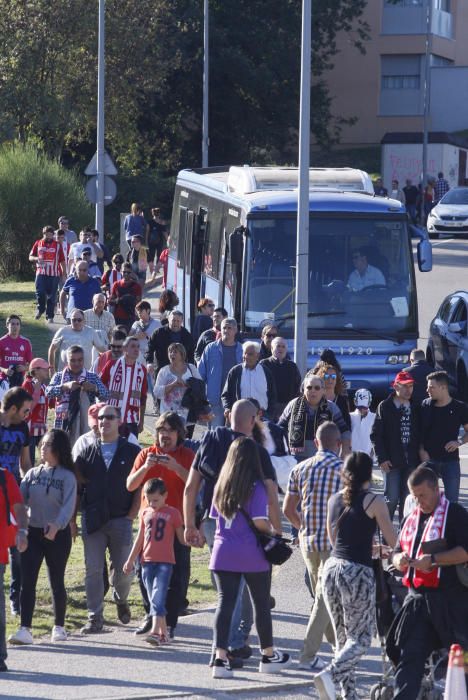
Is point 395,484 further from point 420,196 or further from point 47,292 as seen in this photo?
point 420,196

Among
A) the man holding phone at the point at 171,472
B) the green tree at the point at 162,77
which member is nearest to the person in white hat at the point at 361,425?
the man holding phone at the point at 171,472

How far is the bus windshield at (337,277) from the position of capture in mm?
18344

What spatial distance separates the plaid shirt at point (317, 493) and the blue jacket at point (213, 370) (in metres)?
6.24

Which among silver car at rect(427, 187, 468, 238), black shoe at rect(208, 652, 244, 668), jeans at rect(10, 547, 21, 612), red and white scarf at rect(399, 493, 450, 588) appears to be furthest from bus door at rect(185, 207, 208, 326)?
silver car at rect(427, 187, 468, 238)

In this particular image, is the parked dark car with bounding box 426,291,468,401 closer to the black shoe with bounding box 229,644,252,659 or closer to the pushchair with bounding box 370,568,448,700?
the black shoe with bounding box 229,644,252,659

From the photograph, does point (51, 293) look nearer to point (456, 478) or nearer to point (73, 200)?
point (73, 200)

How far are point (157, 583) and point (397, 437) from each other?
3.70m

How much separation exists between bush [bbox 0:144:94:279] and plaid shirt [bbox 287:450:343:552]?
27.5 meters

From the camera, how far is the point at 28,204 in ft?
119

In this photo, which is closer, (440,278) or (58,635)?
(58,635)

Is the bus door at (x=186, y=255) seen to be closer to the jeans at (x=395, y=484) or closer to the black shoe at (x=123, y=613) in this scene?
the jeans at (x=395, y=484)

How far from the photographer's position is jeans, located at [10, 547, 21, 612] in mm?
11016

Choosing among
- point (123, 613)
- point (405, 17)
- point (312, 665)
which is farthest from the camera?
point (405, 17)

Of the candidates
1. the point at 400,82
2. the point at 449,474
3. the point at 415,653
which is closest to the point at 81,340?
the point at 449,474
